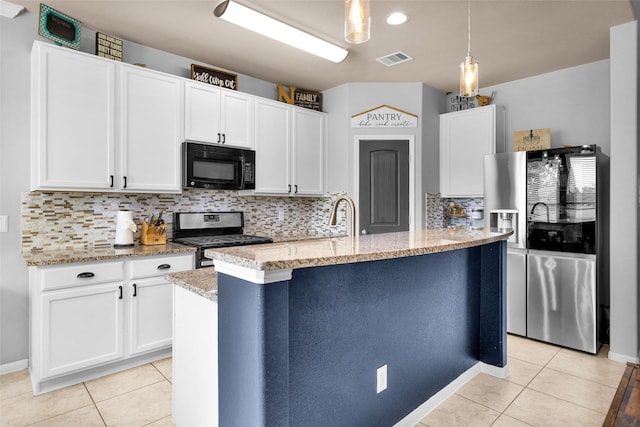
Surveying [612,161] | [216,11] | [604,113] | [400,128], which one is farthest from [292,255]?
[604,113]


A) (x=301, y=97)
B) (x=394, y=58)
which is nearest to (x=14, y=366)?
(x=301, y=97)

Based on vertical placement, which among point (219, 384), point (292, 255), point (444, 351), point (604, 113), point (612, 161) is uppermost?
point (604, 113)

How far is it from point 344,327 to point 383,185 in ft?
9.99

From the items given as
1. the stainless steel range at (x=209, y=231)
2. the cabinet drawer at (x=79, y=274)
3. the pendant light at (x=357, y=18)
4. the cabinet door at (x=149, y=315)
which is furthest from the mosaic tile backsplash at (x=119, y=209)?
the pendant light at (x=357, y=18)

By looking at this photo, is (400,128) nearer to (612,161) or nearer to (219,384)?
(612,161)

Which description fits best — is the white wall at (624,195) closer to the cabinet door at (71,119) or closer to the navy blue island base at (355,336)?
the navy blue island base at (355,336)

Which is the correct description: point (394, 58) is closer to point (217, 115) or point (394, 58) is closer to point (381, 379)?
point (217, 115)

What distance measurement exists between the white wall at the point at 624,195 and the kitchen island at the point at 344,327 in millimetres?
1165

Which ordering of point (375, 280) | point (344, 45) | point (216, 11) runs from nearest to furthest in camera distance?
point (375, 280), point (216, 11), point (344, 45)

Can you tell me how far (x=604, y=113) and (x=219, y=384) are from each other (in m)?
4.37

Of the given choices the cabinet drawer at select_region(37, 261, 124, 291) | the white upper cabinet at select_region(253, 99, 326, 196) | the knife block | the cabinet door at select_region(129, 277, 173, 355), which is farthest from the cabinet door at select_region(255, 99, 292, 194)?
the cabinet drawer at select_region(37, 261, 124, 291)

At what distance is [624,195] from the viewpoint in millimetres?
3006

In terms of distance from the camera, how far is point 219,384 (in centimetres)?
148

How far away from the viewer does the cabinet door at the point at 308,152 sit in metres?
4.37
